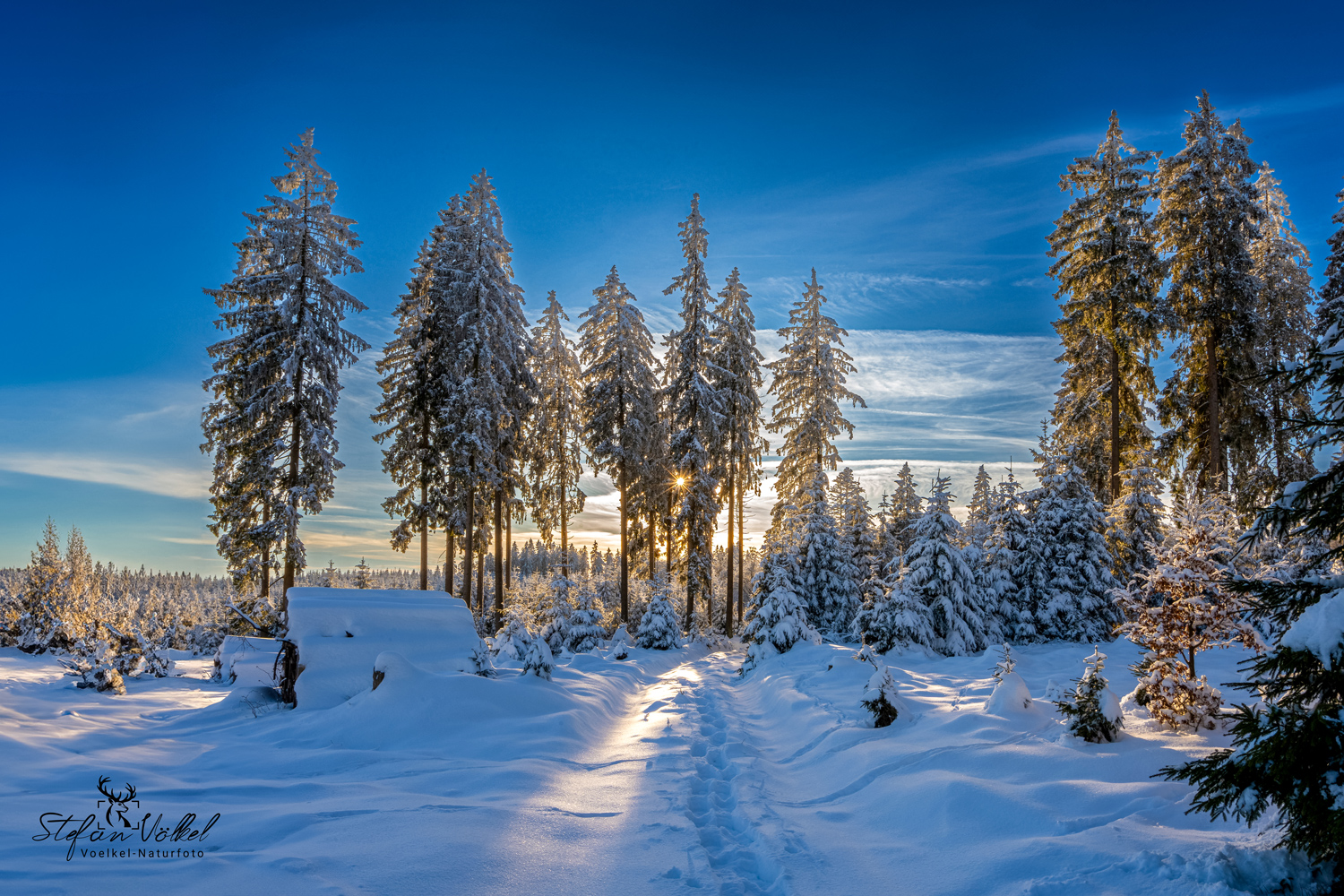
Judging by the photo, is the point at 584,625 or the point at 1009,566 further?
the point at 584,625

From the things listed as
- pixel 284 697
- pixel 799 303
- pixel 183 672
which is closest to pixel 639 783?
pixel 284 697

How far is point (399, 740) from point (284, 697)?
4.78 metres

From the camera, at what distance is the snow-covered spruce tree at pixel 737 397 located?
28750 millimetres

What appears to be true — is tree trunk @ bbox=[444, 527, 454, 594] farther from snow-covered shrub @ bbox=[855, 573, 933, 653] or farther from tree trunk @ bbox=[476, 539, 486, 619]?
snow-covered shrub @ bbox=[855, 573, 933, 653]

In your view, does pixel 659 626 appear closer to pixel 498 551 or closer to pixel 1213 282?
pixel 498 551

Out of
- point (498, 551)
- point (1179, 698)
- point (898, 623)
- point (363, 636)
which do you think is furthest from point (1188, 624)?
point (498, 551)

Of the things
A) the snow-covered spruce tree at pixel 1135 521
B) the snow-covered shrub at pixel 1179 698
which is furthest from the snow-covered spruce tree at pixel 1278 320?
the snow-covered shrub at pixel 1179 698

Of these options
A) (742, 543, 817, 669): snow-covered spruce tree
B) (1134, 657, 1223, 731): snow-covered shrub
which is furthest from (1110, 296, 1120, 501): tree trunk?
(1134, 657, 1223, 731): snow-covered shrub

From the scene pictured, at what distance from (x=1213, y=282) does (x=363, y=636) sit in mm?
25055

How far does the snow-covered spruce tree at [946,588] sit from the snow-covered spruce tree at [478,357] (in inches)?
593

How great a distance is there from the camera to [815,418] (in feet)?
99.7

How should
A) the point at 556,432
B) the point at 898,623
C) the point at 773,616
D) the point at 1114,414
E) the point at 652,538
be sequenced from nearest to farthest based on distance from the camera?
the point at 898,623 → the point at 1114,414 → the point at 773,616 → the point at 652,538 → the point at 556,432

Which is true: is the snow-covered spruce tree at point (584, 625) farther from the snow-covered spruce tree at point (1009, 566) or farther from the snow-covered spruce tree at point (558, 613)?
the snow-covered spruce tree at point (1009, 566)

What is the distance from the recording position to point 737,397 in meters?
28.8
